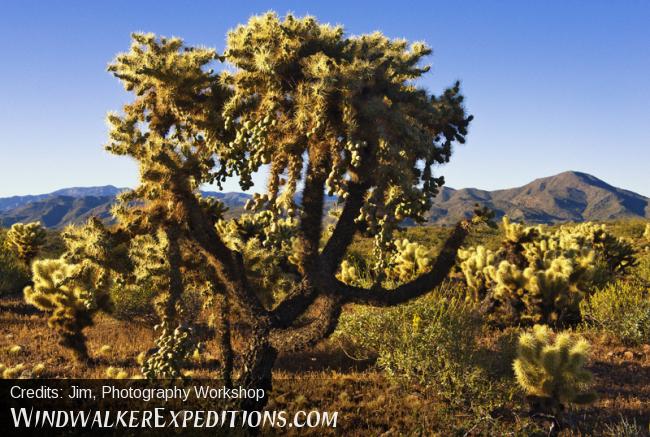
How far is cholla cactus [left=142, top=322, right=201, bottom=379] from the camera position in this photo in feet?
16.3

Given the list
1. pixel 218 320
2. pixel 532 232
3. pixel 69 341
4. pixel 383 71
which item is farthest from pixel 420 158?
pixel 532 232

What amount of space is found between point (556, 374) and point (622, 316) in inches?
248

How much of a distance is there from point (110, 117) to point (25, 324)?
8.87 meters

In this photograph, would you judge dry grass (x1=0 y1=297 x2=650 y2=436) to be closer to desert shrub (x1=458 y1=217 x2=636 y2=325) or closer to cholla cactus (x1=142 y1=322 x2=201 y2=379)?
desert shrub (x1=458 y1=217 x2=636 y2=325)

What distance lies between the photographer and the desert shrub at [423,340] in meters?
7.43

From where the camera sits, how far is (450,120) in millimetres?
6102

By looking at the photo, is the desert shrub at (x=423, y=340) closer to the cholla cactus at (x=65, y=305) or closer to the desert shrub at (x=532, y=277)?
the desert shrub at (x=532, y=277)

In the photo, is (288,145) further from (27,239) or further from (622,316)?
(27,239)

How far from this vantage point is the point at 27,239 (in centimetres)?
1867

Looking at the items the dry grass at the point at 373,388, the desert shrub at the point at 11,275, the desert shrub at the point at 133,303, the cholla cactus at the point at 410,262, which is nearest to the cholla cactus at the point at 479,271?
the cholla cactus at the point at 410,262

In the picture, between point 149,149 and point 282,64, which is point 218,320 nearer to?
point 149,149

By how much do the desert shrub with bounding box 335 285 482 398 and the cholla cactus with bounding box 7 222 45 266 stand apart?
15.1m

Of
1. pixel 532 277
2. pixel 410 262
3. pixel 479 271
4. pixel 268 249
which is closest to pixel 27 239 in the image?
pixel 268 249

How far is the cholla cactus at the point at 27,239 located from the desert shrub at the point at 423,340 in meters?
15.1
